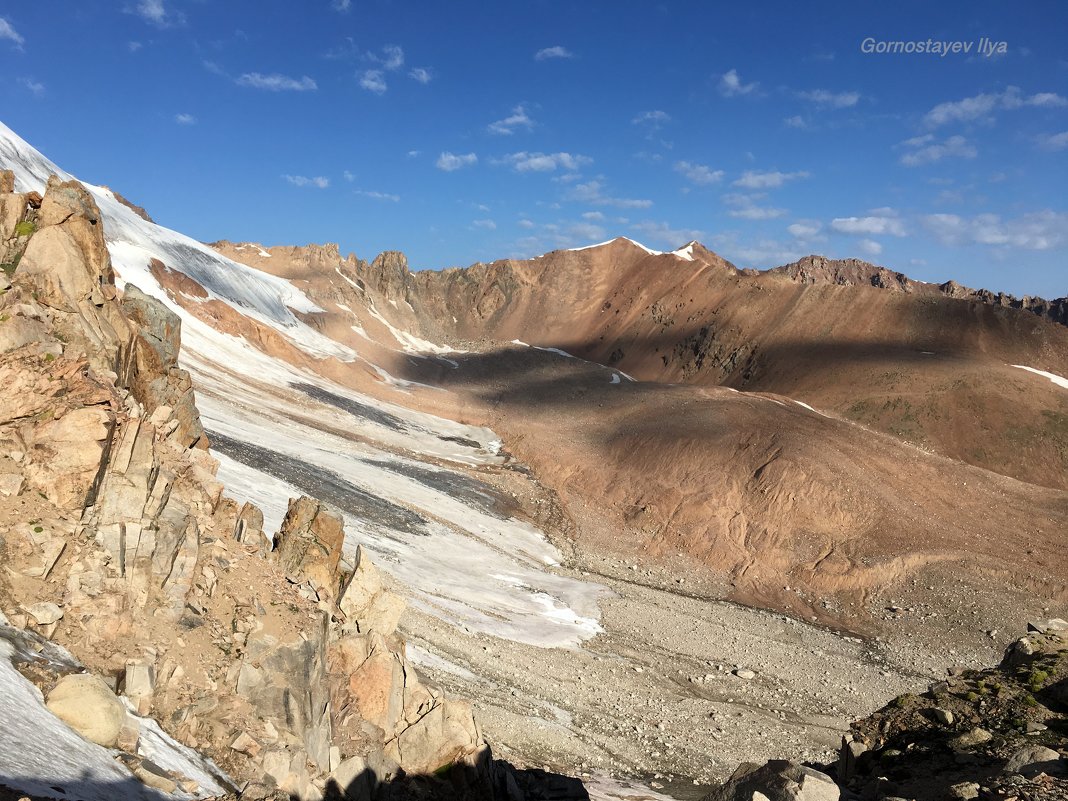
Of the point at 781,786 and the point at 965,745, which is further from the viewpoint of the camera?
the point at 965,745

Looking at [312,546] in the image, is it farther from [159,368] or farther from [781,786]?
[781,786]

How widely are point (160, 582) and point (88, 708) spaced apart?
3.11m

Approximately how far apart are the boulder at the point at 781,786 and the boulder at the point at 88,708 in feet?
23.8

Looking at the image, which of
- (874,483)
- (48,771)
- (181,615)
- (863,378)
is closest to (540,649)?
(181,615)

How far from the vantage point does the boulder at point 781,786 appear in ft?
31.0

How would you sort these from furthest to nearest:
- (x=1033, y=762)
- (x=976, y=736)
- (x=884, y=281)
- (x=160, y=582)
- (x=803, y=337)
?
1. (x=884, y=281)
2. (x=803, y=337)
3. (x=976, y=736)
4. (x=160, y=582)
5. (x=1033, y=762)

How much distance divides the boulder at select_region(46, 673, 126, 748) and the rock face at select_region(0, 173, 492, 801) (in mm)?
17

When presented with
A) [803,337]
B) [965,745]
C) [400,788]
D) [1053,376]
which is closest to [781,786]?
[965,745]

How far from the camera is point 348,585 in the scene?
1533 centimetres

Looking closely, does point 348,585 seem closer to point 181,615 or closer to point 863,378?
point 181,615

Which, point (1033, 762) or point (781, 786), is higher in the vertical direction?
point (1033, 762)

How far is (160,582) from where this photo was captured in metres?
11.4

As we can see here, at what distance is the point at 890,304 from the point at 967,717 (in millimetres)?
79362

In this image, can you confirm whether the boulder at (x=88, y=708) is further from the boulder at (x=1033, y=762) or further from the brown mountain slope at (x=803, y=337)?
the brown mountain slope at (x=803, y=337)
